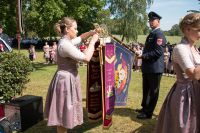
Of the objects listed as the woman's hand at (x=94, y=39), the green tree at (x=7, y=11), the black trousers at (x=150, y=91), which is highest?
the green tree at (x=7, y=11)

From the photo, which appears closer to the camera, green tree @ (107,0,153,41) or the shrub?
the shrub

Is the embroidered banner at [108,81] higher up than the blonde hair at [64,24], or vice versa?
the blonde hair at [64,24]

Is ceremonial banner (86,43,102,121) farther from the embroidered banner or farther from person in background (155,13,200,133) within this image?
person in background (155,13,200,133)

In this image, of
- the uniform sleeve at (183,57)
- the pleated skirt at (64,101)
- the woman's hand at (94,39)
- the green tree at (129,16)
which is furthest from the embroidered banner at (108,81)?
the green tree at (129,16)

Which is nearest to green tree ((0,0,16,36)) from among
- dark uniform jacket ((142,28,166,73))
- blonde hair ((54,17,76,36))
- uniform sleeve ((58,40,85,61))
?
dark uniform jacket ((142,28,166,73))

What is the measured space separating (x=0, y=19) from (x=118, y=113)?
2048 cm

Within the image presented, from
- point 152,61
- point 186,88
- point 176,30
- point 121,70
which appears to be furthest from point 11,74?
point 176,30

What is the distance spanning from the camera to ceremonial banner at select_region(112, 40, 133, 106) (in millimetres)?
5762

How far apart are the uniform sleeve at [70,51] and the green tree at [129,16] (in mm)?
41993

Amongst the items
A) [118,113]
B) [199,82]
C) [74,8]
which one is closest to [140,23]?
[74,8]

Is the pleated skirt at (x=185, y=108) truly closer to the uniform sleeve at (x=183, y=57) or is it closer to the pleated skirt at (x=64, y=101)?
the uniform sleeve at (x=183, y=57)

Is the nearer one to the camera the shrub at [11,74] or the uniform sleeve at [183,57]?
the uniform sleeve at [183,57]

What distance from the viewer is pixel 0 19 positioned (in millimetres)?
25031

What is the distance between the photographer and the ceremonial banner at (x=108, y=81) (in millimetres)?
5246
